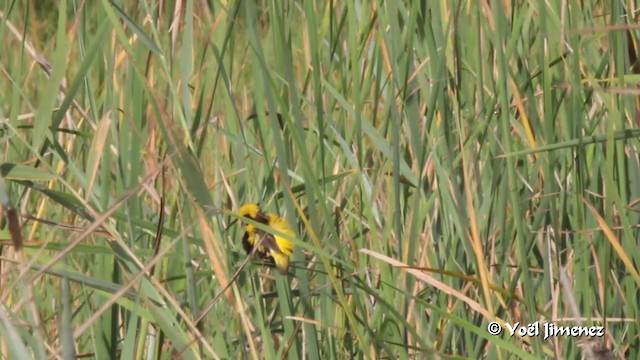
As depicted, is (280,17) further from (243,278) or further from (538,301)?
(538,301)

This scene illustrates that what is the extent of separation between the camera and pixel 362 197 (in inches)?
38.8

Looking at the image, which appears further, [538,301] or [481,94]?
[538,301]

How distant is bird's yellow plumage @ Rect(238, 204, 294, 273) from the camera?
0.81 meters

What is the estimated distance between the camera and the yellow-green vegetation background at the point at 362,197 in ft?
2.56

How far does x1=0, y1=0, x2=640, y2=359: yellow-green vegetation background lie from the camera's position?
0.78m

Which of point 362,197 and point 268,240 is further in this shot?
point 362,197

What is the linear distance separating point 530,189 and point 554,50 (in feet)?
0.61

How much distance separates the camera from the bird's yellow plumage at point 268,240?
81cm

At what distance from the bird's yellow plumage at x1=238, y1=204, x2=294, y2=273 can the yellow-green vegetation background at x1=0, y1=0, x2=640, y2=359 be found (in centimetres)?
1

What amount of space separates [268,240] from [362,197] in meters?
0.19

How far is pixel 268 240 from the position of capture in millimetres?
810

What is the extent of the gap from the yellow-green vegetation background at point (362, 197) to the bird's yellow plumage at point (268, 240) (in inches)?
0.6

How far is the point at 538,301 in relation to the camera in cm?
102

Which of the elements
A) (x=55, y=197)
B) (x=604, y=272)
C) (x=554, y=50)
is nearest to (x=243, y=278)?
(x=55, y=197)
